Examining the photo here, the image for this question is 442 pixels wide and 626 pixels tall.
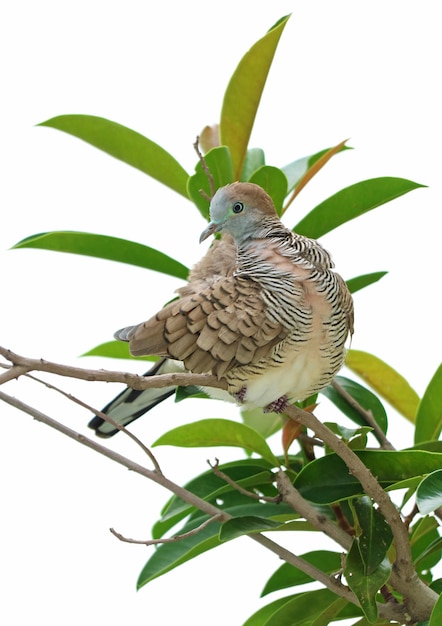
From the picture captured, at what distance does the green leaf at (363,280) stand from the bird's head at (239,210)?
12.3 inches

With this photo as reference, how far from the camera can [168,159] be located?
5.88 ft

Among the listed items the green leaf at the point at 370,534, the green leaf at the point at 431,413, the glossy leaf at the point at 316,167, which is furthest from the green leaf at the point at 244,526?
the glossy leaf at the point at 316,167

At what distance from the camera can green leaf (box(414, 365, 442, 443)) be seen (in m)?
1.70

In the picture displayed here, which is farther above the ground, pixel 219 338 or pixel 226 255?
pixel 226 255

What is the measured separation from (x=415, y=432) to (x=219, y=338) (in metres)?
0.53

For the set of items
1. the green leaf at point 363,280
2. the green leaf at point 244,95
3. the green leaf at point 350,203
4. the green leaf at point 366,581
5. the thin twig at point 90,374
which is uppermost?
the green leaf at point 244,95

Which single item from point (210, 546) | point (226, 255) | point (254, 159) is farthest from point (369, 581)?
point (254, 159)

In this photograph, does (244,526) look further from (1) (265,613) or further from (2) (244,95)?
(2) (244,95)

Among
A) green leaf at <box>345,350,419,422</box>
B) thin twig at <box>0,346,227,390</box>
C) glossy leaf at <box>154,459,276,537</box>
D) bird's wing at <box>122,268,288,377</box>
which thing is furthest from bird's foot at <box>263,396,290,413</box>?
green leaf at <box>345,350,419,422</box>

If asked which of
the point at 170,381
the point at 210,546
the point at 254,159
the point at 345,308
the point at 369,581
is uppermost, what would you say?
the point at 254,159

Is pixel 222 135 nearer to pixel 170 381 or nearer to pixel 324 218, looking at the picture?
pixel 324 218

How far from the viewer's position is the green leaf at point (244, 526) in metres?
1.44

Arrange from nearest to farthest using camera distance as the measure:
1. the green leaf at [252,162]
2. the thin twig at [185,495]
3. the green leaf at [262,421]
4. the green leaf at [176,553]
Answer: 1. the thin twig at [185,495]
2. the green leaf at [176,553]
3. the green leaf at [252,162]
4. the green leaf at [262,421]

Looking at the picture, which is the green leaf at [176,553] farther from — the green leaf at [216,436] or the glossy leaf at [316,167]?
the glossy leaf at [316,167]
